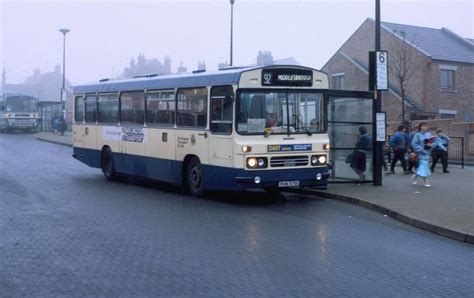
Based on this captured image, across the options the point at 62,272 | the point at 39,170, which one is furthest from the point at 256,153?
the point at 39,170

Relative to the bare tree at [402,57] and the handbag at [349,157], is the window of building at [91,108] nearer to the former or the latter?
the handbag at [349,157]

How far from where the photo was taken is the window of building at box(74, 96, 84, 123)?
66.4 ft

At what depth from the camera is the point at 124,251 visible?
8.71 metres

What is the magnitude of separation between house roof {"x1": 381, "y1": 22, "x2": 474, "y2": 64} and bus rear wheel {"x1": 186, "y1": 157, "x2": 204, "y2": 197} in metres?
31.7

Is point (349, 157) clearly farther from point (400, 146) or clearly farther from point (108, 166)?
point (108, 166)

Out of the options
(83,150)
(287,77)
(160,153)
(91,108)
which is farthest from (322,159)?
(83,150)

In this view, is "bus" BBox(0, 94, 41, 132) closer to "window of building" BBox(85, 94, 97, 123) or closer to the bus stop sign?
"window of building" BBox(85, 94, 97, 123)

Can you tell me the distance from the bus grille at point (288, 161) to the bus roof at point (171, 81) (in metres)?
1.86

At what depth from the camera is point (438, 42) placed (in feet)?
155

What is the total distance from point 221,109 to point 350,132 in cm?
443

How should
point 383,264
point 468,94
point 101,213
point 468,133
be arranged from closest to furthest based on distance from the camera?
point 383,264 → point 101,213 → point 468,133 → point 468,94

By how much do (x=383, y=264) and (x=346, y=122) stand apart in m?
8.65

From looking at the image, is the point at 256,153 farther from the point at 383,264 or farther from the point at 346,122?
the point at 383,264

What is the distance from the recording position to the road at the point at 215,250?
6992 millimetres
